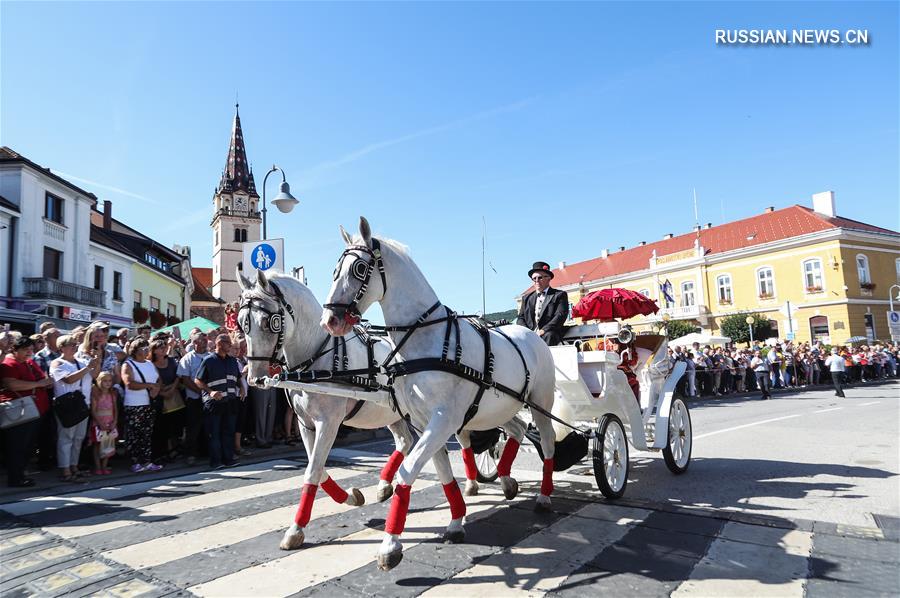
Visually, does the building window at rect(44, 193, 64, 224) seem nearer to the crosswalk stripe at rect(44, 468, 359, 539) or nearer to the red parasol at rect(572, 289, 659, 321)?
the crosswalk stripe at rect(44, 468, 359, 539)

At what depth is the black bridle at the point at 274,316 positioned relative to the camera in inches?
180

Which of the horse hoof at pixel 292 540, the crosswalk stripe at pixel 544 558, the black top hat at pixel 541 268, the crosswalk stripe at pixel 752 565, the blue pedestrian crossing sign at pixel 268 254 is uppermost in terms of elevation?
the blue pedestrian crossing sign at pixel 268 254

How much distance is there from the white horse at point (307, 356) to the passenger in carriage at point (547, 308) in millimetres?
2094

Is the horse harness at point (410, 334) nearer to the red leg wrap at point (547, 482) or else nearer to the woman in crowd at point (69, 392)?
the red leg wrap at point (547, 482)

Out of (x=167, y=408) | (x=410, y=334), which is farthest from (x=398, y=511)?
(x=167, y=408)

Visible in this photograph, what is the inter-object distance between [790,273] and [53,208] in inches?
1923

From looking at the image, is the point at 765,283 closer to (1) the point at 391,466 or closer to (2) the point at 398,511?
(1) the point at 391,466

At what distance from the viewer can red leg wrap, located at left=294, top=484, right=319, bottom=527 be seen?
4044 mm

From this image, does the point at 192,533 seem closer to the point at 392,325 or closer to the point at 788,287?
the point at 392,325

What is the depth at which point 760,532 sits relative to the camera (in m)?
4.02

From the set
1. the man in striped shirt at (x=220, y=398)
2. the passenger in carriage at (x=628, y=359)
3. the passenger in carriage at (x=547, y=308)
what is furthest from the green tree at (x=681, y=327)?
the man in striped shirt at (x=220, y=398)

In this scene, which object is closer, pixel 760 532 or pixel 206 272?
pixel 760 532

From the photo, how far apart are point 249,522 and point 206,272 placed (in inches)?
3247

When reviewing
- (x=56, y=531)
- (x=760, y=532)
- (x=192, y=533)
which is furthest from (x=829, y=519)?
(x=56, y=531)
